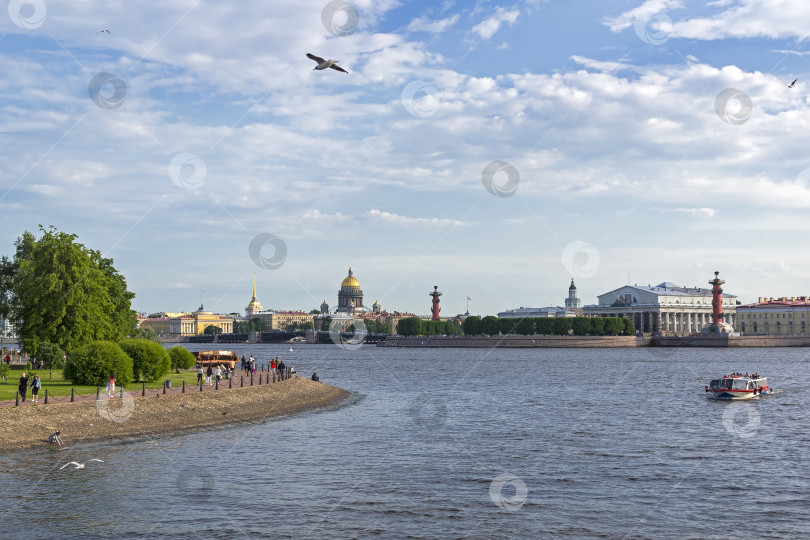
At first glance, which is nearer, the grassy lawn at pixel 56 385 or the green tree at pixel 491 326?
the grassy lawn at pixel 56 385

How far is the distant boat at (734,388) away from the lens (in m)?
50.8

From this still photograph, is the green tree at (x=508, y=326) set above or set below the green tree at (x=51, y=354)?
above

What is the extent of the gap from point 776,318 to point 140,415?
18394 cm

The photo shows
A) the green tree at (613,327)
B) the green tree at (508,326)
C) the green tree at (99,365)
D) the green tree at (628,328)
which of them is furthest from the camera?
the green tree at (508,326)

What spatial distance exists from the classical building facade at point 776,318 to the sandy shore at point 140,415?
549 ft

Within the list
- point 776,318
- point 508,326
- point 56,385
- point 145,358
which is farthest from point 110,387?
point 776,318

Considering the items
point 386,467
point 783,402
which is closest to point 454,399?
point 783,402

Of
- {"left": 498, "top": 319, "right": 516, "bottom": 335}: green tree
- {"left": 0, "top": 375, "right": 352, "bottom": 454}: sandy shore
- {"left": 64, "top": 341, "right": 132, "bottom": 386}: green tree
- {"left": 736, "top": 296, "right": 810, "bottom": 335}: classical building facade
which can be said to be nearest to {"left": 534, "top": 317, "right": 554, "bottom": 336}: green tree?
{"left": 498, "top": 319, "right": 516, "bottom": 335}: green tree

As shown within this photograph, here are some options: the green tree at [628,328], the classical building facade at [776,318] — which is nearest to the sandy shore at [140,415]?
the green tree at [628,328]

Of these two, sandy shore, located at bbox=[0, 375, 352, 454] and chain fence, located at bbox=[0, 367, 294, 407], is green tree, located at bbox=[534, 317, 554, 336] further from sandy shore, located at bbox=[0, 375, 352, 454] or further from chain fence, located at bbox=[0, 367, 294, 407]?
sandy shore, located at bbox=[0, 375, 352, 454]

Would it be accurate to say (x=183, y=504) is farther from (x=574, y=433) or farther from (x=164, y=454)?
(x=574, y=433)

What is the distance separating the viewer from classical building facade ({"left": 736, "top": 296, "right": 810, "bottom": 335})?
184125mm

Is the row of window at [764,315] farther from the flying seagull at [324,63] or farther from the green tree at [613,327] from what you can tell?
the flying seagull at [324,63]

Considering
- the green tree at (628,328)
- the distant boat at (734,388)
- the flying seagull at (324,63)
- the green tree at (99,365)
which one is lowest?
the distant boat at (734,388)
